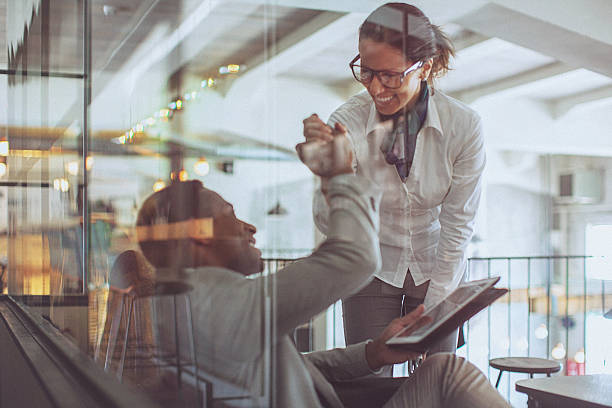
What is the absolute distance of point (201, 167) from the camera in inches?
31.2

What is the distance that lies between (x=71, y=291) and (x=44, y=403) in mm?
628

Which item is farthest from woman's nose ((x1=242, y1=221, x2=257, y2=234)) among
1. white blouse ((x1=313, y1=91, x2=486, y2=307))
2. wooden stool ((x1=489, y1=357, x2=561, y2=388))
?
wooden stool ((x1=489, y1=357, x2=561, y2=388))

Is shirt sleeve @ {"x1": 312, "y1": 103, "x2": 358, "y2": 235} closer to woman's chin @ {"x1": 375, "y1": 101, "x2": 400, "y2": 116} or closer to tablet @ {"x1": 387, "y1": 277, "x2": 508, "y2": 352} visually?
woman's chin @ {"x1": 375, "y1": 101, "x2": 400, "y2": 116}

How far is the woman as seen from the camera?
1.11m

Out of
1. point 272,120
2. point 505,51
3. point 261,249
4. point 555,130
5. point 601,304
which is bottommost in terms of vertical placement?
point 601,304

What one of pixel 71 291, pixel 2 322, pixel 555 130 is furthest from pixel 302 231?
pixel 555 130

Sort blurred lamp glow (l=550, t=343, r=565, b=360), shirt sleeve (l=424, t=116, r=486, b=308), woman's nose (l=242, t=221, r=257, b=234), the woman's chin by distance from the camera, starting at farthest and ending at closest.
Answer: blurred lamp glow (l=550, t=343, r=565, b=360), shirt sleeve (l=424, t=116, r=486, b=308), the woman's chin, woman's nose (l=242, t=221, r=257, b=234)

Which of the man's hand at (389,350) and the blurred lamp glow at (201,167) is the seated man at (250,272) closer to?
the blurred lamp glow at (201,167)

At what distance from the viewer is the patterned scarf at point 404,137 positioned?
1.11 meters

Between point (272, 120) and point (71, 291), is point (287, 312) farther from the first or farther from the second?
point (71, 291)

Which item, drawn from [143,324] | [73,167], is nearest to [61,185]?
[73,167]

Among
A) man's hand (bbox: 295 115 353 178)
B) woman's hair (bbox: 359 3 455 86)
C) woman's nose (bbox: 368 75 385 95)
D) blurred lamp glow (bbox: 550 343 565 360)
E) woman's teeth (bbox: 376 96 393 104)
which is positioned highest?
woman's hair (bbox: 359 3 455 86)

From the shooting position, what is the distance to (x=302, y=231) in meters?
0.80

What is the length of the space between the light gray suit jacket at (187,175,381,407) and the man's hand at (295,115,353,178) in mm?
21
